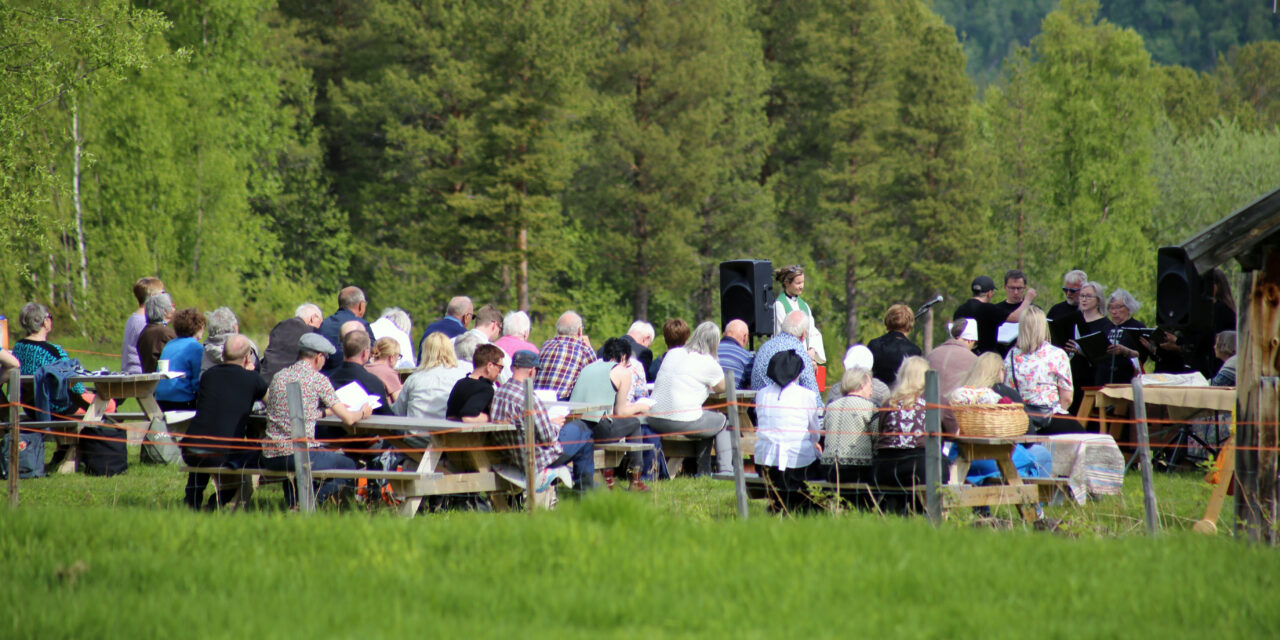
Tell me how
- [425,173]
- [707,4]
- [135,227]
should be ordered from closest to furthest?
[135,227] < [425,173] < [707,4]

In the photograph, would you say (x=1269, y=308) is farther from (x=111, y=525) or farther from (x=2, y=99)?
(x=2, y=99)

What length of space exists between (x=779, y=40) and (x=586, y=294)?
11.8m

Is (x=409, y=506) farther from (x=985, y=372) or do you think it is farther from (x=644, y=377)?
(x=985, y=372)

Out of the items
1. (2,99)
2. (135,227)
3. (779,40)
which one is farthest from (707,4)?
(2,99)

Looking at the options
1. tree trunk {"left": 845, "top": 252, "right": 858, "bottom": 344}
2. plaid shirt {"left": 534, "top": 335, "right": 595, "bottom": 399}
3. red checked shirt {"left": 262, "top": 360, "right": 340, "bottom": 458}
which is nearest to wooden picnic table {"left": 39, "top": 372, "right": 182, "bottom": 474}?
red checked shirt {"left": 262, "top": 360, "right": 340, "bottom": 458}

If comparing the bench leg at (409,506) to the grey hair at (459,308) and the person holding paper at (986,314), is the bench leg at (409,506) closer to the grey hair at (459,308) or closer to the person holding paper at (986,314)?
the grey hair at (459,308)

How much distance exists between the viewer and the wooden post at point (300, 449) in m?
7.39

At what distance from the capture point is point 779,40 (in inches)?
1703

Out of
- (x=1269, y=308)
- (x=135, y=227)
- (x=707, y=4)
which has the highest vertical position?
(x=707, y=4)

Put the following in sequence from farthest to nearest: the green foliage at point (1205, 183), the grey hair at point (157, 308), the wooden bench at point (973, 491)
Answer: the green foliage at point (1205, 183)
the grey hair at point (157, 308)
the wooden bench at point (973, 491)

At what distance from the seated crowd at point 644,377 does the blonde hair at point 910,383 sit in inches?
0.5

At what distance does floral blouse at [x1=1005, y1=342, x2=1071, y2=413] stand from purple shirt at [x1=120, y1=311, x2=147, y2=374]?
7742 millimetres

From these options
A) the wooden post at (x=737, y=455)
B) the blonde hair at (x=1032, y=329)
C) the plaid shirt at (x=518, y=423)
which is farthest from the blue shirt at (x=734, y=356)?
the plaid shirt at (x=518, y=423)

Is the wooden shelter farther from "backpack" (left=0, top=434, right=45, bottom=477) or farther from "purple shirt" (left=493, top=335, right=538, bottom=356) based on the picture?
"backpack" (left=0, top=434, right=45, bottom=477)
